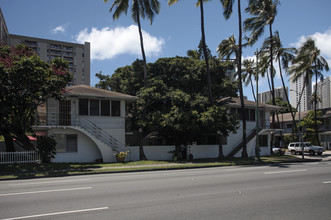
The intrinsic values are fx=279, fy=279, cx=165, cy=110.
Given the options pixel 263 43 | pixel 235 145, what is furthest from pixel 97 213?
pixel 263 43

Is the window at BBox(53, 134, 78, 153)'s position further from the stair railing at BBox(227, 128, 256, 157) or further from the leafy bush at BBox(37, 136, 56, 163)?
the stair railing at BBox(227, 128, 256, 157)

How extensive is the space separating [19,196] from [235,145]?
2509 cm

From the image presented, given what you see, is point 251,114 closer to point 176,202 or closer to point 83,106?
point 83,106

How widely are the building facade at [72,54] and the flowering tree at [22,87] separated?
73.3 m

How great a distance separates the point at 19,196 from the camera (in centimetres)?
856

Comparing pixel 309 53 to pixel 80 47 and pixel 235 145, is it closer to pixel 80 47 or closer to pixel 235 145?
pixel 235 145

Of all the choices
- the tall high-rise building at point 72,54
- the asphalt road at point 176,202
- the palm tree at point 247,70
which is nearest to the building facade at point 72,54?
the tall high-rise building at point 72,54

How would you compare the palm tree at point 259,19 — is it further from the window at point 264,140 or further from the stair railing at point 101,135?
the stair railing at point 101,135

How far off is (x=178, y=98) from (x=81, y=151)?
30.4 ft

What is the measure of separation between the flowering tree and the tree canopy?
827cm

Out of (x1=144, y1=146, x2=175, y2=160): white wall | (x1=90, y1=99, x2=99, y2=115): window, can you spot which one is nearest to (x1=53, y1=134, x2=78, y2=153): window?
(x1=90, y1=99, x2=99, y2=115): window

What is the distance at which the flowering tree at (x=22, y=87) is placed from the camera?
16594 mm

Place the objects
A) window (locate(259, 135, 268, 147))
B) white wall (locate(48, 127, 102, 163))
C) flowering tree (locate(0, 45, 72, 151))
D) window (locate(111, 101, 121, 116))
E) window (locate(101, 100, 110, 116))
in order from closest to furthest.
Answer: flowering tree (locate(0, 45, 72, 151))
white wall (locate(48, 127, 102, 163))
window (locate(101, 100, 110, 116))
window (locate(111, 101, 121, 116))
window (locate(259, 135, 268, 147))

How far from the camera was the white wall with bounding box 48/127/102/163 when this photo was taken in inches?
875
